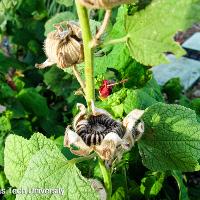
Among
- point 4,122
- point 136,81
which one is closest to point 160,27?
point 136,81

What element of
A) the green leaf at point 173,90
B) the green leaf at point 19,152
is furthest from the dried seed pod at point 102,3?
the green leaf at point 173,90

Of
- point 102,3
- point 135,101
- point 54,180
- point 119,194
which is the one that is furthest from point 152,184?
point 102,3

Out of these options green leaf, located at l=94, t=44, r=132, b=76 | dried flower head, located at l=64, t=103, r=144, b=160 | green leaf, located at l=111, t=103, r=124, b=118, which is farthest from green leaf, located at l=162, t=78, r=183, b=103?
dried flower head, located at l=64, t=103, r=144, b=160

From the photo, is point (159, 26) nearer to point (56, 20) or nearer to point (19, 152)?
point (19, 152)

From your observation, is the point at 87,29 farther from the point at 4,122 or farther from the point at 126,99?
the point at 4,122

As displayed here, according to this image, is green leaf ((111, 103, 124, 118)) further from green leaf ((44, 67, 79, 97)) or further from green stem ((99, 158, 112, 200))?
green leaf ((44, 67, 79, 97))

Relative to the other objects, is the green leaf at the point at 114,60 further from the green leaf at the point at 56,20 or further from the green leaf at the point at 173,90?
the green leaf at the point at 173,90
